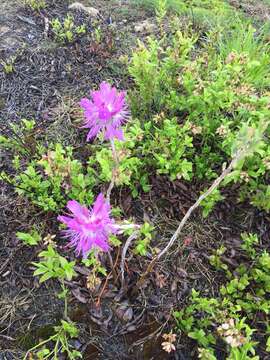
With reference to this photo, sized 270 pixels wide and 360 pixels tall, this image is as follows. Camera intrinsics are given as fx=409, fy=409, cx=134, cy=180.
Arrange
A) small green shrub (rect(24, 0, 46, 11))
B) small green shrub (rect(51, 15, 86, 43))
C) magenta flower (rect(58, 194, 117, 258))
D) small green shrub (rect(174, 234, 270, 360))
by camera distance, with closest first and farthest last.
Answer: magenta flower (rect(58, 194, 117, 258)) → small green shrub (rect(174, 234, 270, 360)) → small green shrub (rect(51, 15, 86, 43)) → small green shrub (rect(24, 0, 46, 11))

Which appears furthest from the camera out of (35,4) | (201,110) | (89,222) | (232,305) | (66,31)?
(35,4)

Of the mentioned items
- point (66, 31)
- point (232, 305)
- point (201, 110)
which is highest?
point (201, 110)

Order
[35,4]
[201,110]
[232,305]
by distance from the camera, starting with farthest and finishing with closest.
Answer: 1. [35,4]
2. [201,110]
3. [232,305]

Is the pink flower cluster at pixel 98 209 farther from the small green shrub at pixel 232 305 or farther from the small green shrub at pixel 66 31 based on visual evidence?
the small green shrub at pixel 66 31

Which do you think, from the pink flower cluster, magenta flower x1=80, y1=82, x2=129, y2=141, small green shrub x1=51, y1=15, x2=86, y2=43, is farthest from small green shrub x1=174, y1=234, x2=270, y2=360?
small green shrub x1=51, y1=15, x2=86, y2=43

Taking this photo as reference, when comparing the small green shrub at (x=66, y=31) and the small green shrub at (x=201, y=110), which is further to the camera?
the small green shrub at (x=66, y=31)

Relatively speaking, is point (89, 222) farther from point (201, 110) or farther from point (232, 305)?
point (201, 110)

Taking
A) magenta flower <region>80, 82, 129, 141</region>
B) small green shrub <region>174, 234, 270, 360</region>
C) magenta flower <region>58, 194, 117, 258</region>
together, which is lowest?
small green shrub <region>174, 234, 270, 360</region>

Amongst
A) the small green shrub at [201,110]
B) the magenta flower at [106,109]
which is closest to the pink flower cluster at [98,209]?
the magenta flower at [106,109]

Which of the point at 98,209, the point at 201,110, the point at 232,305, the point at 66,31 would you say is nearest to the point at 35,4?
the point at 66,31

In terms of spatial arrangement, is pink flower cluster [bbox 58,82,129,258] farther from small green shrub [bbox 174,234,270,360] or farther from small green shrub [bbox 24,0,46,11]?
small green shrub [bbox 24,0,46,11]

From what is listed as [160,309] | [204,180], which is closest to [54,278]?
[160,309]
